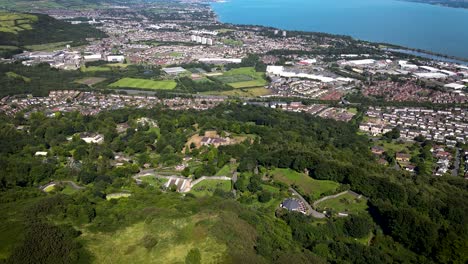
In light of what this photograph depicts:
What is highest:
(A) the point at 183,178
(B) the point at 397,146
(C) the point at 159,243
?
(C) the point at 159,243

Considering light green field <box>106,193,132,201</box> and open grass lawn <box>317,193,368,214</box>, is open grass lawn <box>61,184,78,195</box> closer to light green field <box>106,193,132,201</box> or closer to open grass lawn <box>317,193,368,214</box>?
light green field <box>106,193,132,201</box>

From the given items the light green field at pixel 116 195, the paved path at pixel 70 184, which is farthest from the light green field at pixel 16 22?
the light green field at pixel 116 195

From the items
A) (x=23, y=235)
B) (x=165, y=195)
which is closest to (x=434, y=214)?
(x=165, y=195)

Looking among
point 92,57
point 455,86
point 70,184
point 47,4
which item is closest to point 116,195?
point 70,184

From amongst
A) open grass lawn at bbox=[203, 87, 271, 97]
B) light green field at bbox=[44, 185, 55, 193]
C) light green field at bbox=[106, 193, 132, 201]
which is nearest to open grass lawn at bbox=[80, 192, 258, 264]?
light green field at bbox=[106, 193, 132, 201]

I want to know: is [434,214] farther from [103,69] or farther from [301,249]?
[103,69]

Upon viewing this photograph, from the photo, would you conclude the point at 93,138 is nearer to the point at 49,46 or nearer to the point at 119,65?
the point at 119,65
